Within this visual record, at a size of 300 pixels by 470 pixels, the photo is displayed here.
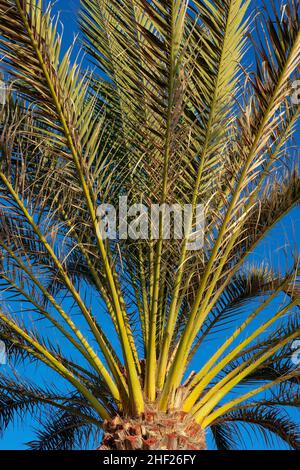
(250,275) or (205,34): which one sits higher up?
(205,34)

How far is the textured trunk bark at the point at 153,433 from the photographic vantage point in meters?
4.58

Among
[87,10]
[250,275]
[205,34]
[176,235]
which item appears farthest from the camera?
[250,275]

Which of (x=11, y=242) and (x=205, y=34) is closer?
(x=205, y=34)

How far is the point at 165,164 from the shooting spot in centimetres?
480

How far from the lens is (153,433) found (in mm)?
4598

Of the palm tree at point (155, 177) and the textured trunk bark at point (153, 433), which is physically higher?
the palm tree at point (155, 177)

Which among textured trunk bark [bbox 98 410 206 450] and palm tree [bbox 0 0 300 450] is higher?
palm tree [bbox 0 0 300 450]

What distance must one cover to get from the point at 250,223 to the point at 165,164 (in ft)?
4.67

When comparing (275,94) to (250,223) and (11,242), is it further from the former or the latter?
(11,242)

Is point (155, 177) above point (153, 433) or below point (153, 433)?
above

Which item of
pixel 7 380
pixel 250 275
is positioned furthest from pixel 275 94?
pixel 7 380

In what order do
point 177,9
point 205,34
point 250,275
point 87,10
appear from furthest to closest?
point 250,275
point 87,10
point 205,34
point 177,9

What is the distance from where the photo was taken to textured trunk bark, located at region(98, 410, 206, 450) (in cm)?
458
